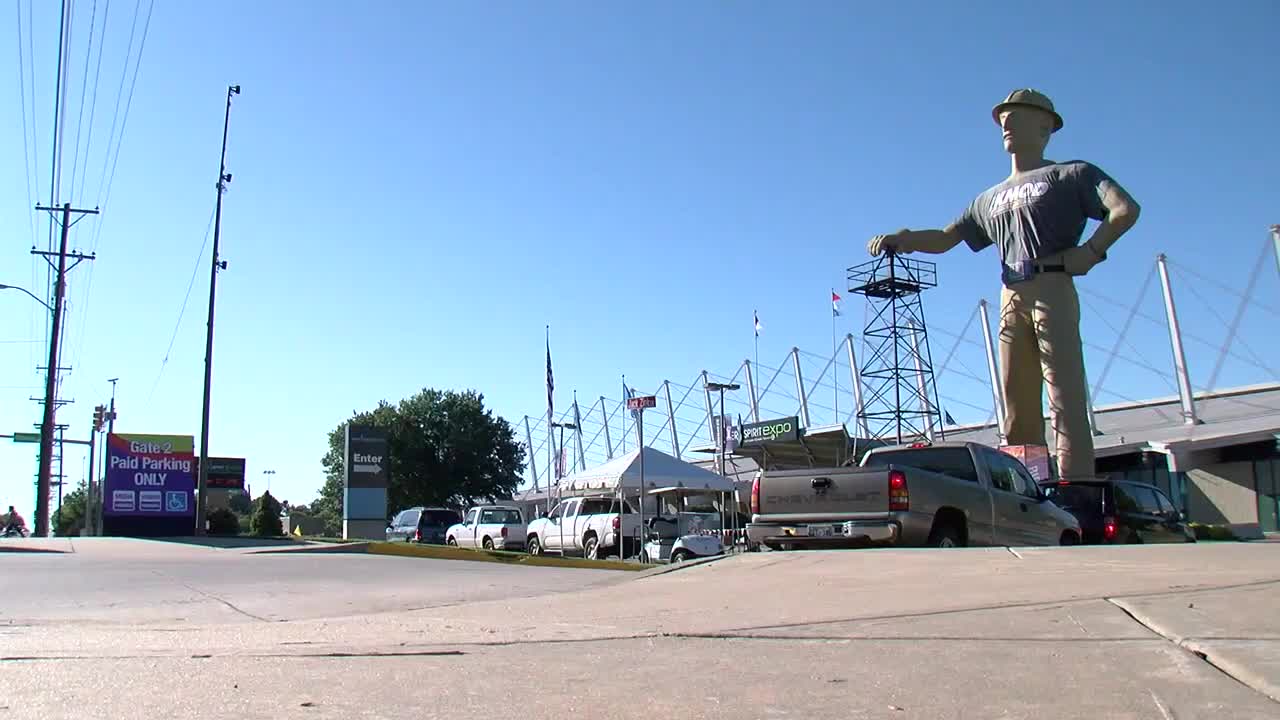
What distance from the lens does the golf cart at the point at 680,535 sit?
885 inches

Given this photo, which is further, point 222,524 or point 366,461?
point 366,461

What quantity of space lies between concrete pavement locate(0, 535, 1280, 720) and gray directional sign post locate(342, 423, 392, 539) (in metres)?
28.8

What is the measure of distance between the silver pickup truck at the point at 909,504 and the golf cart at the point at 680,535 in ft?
28.2

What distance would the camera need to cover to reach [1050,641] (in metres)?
5.33

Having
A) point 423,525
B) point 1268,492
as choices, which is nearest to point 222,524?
point 423,525

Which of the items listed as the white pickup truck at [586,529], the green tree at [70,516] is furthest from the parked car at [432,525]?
the green tree at [70,516]

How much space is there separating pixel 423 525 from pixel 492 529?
5824mm

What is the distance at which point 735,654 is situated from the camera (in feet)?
17.6

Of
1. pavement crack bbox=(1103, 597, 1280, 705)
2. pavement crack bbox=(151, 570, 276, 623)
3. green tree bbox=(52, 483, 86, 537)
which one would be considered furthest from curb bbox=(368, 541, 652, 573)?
green tree bbox=(52, 483, 86, 537)

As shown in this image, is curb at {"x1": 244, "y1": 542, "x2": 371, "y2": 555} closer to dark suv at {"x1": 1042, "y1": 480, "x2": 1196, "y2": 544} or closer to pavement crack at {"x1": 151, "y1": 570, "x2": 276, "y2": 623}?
pavement crack at {"x1": 151, "y1": 570, "x2": 276, "y2": 623}

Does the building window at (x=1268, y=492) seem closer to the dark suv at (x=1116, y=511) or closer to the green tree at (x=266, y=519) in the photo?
the dark suv at (x=1116, y=511)

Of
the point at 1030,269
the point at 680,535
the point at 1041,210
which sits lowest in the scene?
the point at 680,535

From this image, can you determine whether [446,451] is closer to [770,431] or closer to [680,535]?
[770,431]

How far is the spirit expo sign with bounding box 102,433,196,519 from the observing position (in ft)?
106
